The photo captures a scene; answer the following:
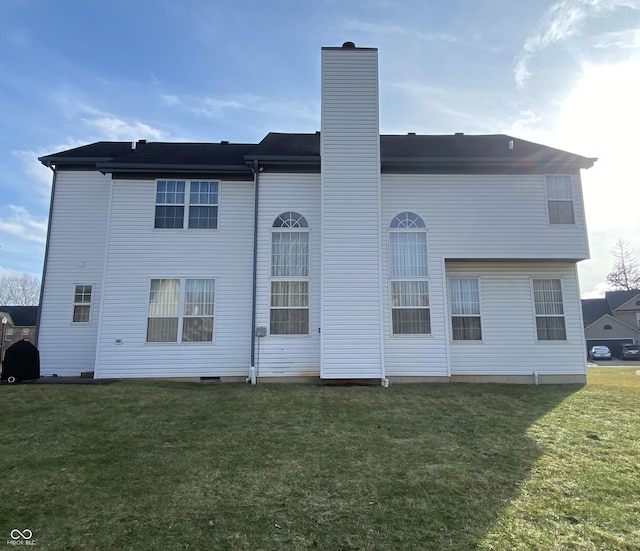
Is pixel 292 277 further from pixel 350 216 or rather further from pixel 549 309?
pixel 549 309

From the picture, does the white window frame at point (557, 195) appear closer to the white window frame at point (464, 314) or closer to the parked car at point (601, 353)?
the white window frame at point (464, 314)

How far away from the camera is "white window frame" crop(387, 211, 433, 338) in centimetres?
1034

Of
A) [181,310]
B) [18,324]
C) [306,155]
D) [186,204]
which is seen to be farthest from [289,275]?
[18,324]

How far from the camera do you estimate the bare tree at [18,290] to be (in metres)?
46.6

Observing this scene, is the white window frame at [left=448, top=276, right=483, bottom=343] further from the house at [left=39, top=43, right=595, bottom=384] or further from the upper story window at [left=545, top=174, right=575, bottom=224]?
the upper story window at [left=545, top=174, right=575, bottom=224]

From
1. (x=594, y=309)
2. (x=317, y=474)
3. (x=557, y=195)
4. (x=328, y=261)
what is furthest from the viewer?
(x=594, y=309)

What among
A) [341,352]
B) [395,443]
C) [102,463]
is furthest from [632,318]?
[102,463]

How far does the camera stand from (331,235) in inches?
393

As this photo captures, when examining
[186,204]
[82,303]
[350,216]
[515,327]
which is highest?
[186,204]

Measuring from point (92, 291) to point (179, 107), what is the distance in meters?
6.35

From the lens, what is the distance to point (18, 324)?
127ft

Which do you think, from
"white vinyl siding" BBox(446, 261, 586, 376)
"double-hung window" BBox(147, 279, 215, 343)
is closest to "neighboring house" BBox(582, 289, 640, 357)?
"white vinyl siding" BBox(446, 261, 586, 376)

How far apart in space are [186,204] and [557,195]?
1068 centimetres
